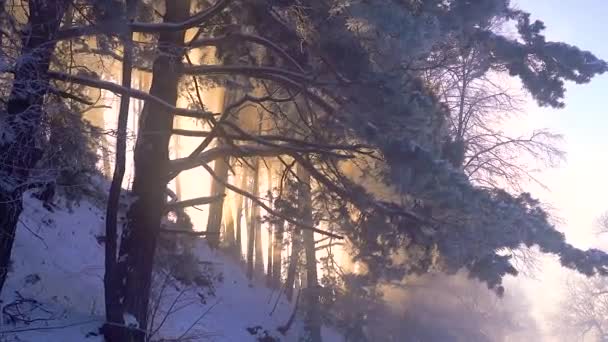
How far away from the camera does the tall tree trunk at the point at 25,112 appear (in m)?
7.74

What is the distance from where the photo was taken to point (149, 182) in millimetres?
11578

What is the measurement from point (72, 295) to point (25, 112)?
18.1ft

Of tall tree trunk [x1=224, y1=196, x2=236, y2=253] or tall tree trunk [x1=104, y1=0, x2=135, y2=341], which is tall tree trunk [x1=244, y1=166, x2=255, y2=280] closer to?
tall tree trunk [x1=224, y1=196, x2=236, y2=253]

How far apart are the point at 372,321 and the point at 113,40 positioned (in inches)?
727

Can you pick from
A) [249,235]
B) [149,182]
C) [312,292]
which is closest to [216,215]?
[249,235]

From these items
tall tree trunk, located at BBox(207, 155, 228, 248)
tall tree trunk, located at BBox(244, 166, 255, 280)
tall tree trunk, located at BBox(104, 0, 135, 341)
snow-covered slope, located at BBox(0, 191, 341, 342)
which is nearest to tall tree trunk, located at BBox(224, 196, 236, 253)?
tall tree trunk, located at BBox(244, 166, 255, 280)

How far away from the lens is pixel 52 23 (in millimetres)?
8898

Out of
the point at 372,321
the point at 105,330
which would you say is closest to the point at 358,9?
A: the point at 105,330

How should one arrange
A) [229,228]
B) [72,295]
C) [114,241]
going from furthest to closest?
[229,228], [72,295], [114,241]

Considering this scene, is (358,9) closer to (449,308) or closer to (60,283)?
(60,283)

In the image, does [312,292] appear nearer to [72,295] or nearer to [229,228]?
[229,228]

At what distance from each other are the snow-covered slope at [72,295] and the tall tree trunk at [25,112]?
4.98 feet

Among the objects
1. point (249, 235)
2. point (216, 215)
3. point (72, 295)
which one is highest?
point (216, 215)

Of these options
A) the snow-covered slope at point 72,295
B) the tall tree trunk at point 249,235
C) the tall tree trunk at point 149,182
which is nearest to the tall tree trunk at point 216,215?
the tall tree trunk at point 249,235
